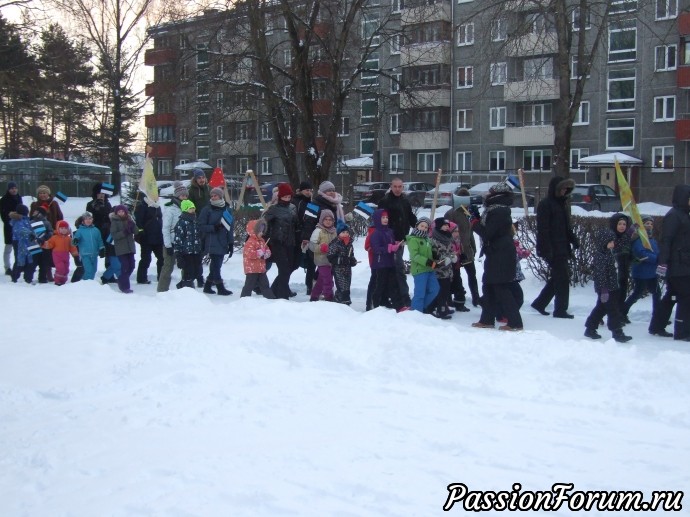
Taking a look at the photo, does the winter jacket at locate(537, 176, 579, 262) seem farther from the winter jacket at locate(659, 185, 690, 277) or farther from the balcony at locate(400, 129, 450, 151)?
the balcony at locate(400, 129, 450, 151)

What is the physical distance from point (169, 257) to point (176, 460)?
27.8ft

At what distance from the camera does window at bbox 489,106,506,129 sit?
5066 cm

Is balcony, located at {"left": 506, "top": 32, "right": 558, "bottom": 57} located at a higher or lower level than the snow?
higher

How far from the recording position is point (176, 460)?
16.9 ft

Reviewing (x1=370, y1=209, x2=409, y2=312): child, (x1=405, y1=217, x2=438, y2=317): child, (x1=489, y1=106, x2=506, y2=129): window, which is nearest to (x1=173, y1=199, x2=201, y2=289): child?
(x1=370, y1=209, x2=409, y2=312): child

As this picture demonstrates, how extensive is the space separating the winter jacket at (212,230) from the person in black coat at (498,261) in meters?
4.72

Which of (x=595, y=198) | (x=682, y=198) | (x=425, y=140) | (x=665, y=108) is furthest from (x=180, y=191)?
(x=425, y=140)

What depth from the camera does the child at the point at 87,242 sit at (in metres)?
13.8

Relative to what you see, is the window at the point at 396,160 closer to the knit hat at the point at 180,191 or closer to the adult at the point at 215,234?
the knit hat at the point at 180,191

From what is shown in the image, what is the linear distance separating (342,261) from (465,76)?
42.3 metres

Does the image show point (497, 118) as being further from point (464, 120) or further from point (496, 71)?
point (496, 71)

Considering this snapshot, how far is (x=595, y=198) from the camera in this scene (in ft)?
113

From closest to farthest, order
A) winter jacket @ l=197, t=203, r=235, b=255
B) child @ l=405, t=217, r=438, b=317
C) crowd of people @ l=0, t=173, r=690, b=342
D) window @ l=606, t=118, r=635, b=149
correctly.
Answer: crowd of people @ l=0, t=173, r=690, b=342 < child @ l=405, t=217, r=438, b=317 < winter jacket @ l=197, t=203, r=235, b=255 < window @ l=606, t=118, r=635, b=149

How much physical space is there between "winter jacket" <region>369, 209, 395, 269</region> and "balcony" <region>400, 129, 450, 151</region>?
1657 inches
